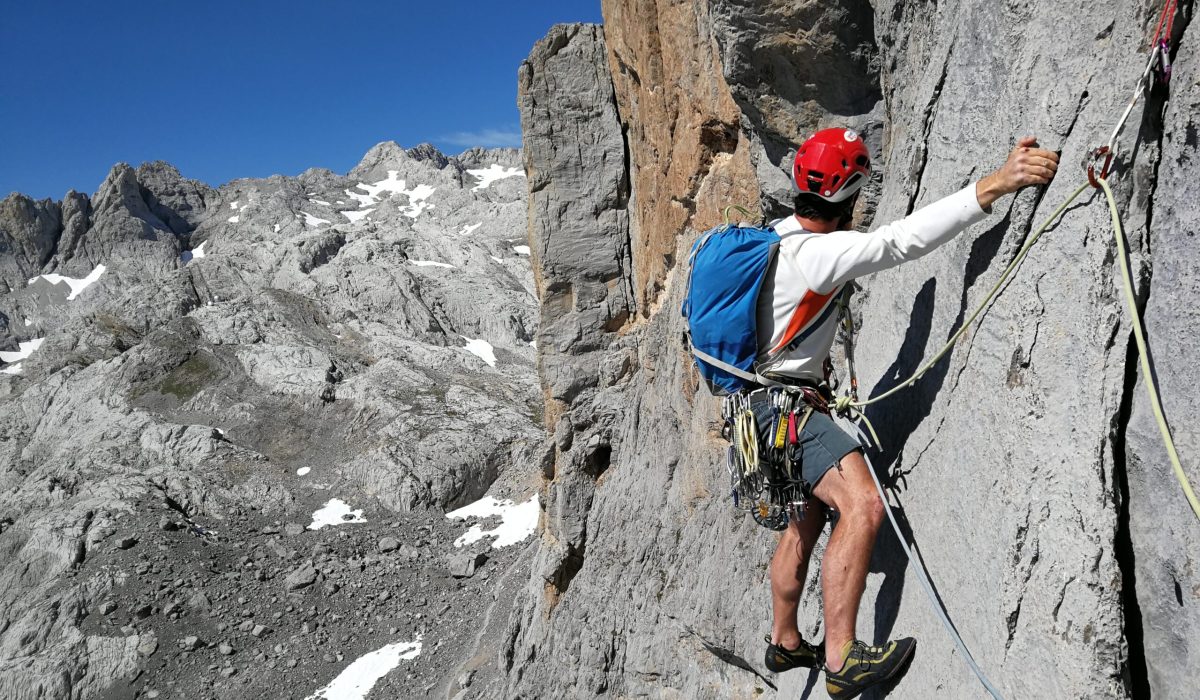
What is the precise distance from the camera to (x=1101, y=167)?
12.4ft

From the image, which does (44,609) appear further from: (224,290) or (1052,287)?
(224,290)

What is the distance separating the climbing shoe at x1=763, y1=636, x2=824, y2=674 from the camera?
18.6 feet

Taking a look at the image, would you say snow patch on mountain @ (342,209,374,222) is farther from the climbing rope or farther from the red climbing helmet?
the climbing rope

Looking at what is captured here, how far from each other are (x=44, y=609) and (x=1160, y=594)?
42.6 m

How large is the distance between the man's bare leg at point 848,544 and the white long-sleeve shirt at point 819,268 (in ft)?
2.72

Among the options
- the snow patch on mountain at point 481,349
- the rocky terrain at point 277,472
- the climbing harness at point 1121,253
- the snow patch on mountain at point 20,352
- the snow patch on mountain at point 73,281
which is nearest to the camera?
the climbing harness at point 1121,253

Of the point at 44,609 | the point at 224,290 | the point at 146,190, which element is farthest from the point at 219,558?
the point at 146,190

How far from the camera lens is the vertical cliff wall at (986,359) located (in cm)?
344

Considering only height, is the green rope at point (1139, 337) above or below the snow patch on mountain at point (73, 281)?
below

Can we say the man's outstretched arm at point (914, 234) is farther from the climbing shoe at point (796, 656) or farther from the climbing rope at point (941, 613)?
the climbing shoe at point (796, 656)

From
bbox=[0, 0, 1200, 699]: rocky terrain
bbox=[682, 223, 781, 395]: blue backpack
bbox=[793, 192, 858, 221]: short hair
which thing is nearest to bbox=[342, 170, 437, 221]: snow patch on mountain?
bbox=[0, 0, 1200, 699]: rocky terrain

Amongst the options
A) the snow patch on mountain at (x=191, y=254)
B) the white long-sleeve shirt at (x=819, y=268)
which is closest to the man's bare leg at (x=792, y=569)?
the white long-sleeve shirt at (x=819, y=268)

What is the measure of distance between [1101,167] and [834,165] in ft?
5.20

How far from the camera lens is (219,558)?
126 feet
